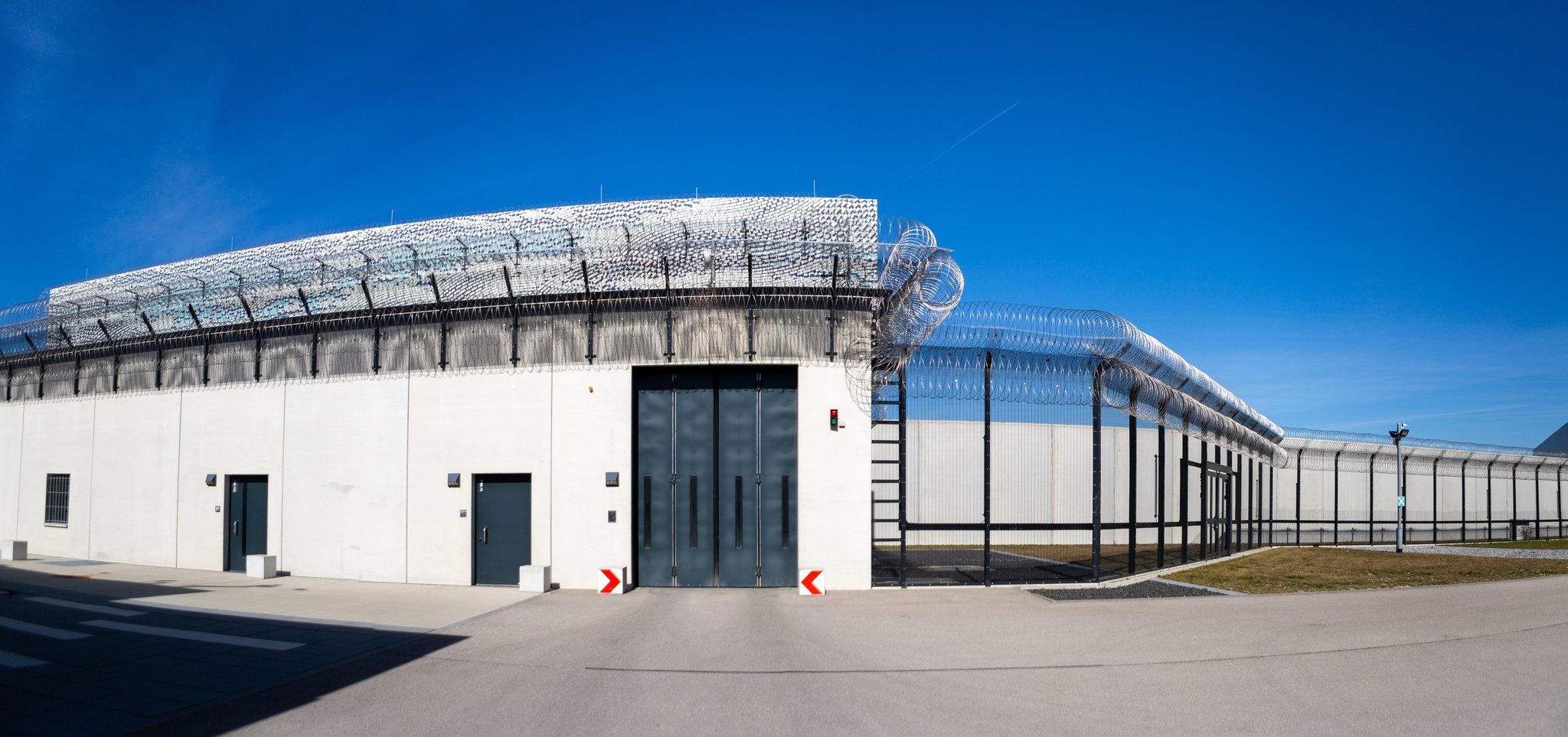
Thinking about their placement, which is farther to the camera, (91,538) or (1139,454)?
(1139,454)

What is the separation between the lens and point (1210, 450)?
26.4m

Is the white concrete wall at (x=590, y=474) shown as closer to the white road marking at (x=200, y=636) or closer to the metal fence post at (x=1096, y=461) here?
the white road marking at (x=200, y=636)

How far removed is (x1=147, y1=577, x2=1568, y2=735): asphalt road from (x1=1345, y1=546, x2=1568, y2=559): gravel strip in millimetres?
15916

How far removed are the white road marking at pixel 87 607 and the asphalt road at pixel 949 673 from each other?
235 inches

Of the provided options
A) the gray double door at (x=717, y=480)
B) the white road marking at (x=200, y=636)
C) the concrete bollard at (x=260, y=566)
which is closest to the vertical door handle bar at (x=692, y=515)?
the gray double door at (x=717, y=480)

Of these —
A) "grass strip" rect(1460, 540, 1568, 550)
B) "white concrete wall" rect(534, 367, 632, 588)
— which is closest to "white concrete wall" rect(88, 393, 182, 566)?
"white concrete wall" rect(534, 367, 632, 588)

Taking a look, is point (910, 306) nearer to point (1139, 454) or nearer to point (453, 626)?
point (453, 626)

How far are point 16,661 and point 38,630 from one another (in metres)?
2.53

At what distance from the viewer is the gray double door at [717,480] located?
17000 millimetres

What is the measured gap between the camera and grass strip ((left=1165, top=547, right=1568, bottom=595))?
18.4 meters

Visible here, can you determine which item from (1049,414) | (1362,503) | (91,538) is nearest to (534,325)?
(1049,414)

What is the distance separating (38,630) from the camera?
1216 centimetres

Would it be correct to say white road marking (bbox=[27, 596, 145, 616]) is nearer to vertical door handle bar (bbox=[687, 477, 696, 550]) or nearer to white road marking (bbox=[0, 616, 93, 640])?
white road marking (bbox=[0, 616, 93, 640])

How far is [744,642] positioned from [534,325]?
920 cm
